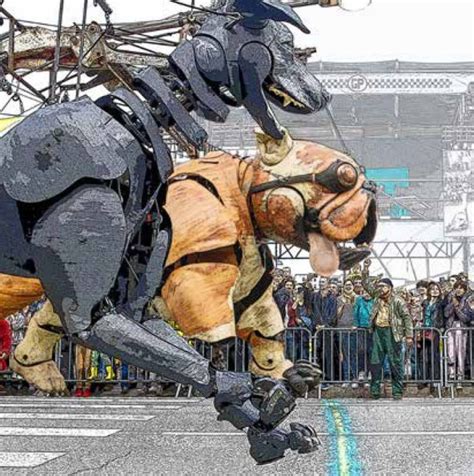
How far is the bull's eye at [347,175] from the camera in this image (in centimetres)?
475

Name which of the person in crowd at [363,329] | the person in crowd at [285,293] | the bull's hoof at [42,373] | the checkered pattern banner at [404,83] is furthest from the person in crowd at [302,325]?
the checkered pattern banner at [404,83]

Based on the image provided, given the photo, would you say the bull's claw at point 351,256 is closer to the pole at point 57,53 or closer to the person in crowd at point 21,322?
the person in crowd at point 21,322

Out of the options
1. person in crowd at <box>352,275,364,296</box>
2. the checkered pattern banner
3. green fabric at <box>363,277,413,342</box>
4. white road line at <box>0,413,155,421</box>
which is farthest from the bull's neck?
the checkered pattern banner

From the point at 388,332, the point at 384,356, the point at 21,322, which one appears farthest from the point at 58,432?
the point at 384,356

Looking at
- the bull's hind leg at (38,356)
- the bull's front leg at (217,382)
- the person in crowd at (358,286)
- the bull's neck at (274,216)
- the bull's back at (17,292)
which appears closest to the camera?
the bull's front leg at (217,382)

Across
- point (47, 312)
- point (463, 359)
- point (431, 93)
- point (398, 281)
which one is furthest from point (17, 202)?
point (431, 93)

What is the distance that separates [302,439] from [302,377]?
0.14 meters

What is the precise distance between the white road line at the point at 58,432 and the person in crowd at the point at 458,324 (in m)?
6.41

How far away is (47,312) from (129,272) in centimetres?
64

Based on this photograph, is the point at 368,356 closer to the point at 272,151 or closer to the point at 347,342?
the point at 347,342

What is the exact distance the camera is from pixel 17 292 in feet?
8.02

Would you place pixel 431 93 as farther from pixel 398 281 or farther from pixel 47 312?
pixel 47 312

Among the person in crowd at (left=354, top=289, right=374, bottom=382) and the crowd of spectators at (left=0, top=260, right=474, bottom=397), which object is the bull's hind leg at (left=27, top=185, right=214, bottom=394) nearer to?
the crowd of spectators at (left=0, top=260, right=474, bottom=397)

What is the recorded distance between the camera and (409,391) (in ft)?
41.3
